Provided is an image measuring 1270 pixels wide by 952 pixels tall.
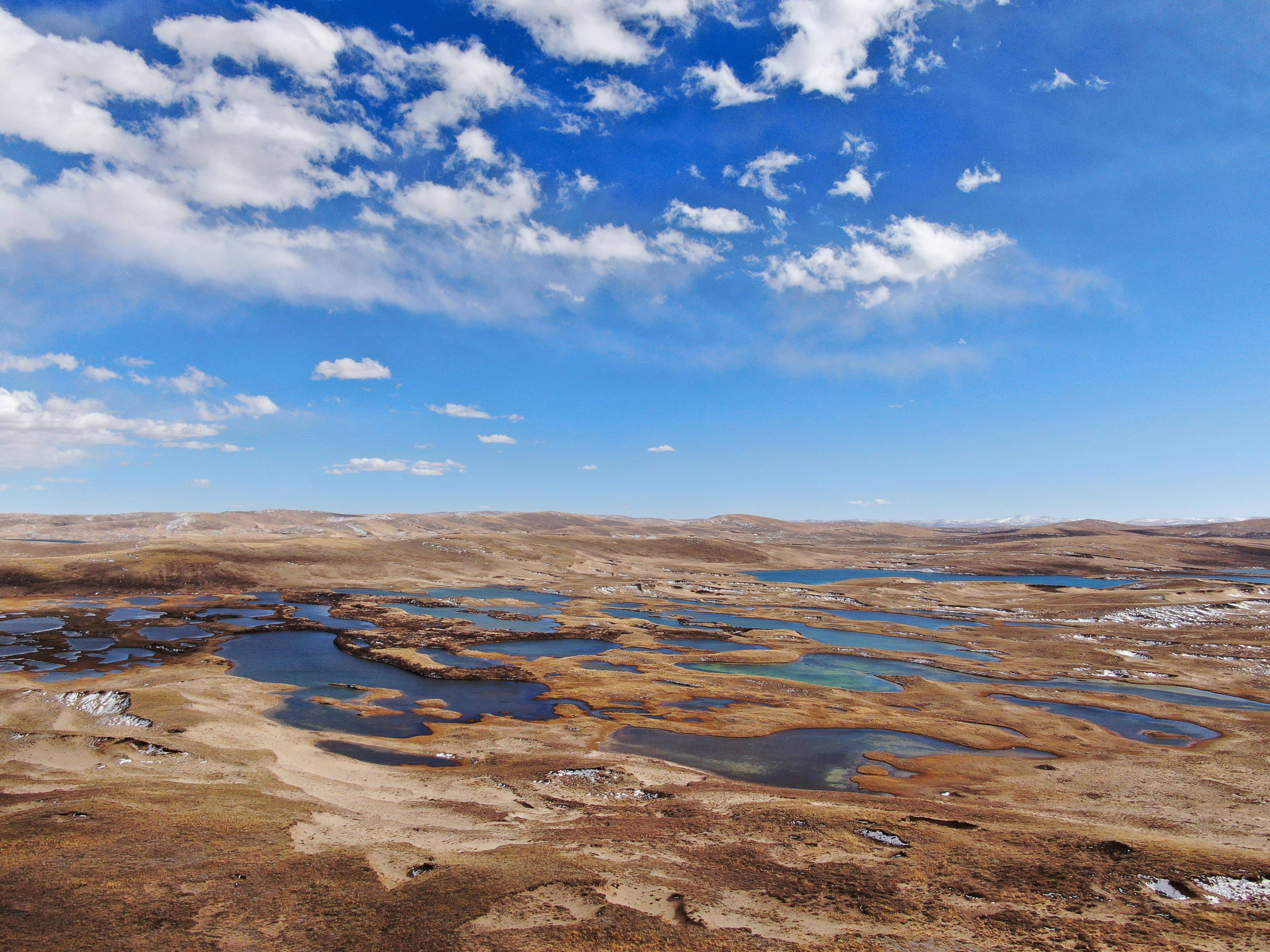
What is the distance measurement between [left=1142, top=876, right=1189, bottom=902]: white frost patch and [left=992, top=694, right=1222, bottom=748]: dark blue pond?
32372 mm

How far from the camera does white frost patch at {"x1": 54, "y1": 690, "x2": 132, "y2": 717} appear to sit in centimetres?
4238

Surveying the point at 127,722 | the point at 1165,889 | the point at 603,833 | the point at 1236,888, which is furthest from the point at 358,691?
the point at 1236,888

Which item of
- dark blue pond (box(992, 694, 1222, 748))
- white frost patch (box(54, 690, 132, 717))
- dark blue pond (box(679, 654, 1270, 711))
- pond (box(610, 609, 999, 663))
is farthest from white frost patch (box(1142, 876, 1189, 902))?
pond (box(610, 609, 999, 663))

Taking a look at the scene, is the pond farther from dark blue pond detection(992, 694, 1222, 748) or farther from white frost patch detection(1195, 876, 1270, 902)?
white frost patch detection(1195, 876, 1270, 902)

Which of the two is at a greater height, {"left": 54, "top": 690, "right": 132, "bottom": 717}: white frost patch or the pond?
{"left": 54, "top": 690, "right": 132, "bottom": 717}: white frost patch

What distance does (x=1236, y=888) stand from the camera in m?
19.2

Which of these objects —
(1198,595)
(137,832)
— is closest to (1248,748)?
(137,832)

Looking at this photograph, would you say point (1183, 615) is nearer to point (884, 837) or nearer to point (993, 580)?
point (993, 580)

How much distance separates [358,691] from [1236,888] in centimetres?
5866

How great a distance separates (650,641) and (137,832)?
Result: 219 feet

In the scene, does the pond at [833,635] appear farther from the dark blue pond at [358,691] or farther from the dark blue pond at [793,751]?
the dark blue pond at [793,751]

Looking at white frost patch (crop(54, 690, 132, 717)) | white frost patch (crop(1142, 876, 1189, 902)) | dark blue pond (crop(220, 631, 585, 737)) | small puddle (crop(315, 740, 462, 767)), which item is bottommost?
dark blue pond (crop(220, 631, 585, 737))

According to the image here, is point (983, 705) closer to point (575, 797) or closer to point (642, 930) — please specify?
point (575, 797)

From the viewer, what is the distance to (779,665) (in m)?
72.0
